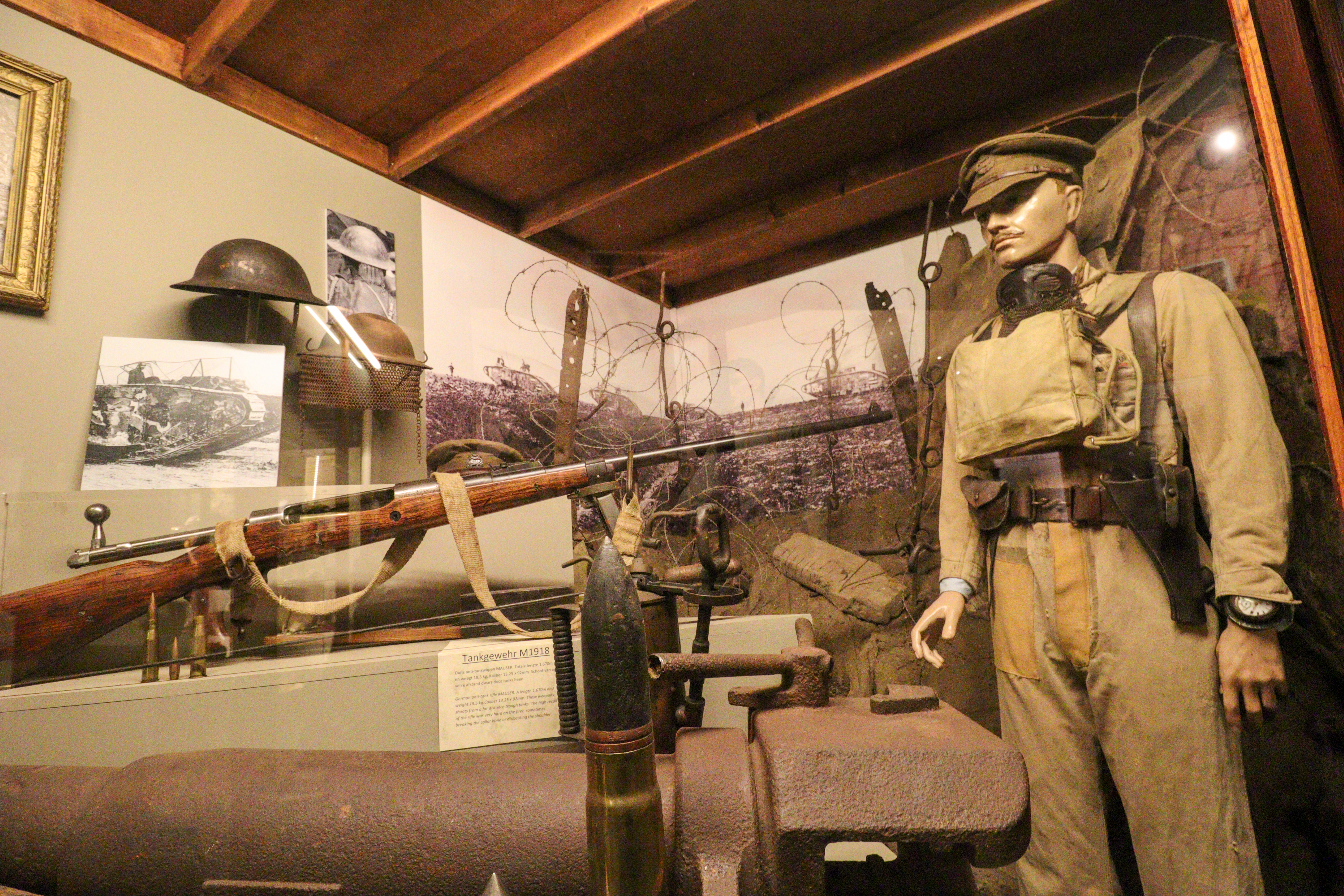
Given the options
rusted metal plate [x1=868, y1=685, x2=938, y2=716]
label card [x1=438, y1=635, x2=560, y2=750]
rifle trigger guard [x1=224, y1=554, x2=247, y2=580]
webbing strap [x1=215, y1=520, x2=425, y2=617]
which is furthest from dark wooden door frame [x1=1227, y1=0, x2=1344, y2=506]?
rifle trigger guard [x1=224, y1=554, x2=247, y2=580]

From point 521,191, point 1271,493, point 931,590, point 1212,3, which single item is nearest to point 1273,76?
point 1212,3

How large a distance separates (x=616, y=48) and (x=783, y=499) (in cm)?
147

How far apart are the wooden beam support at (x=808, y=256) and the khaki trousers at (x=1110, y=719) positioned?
0.94 m

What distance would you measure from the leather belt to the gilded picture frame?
251 cm

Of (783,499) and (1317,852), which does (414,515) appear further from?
(1317,852)

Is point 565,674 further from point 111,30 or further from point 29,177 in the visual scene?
point 111,30

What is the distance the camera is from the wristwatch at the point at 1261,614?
3.61ft

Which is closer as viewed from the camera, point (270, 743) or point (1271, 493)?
point (1271, 493)

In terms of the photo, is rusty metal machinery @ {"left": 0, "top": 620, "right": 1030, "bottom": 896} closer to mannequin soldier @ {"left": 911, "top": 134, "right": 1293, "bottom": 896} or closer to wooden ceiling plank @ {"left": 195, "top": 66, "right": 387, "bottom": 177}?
mannequin soldier @ {"left": 911, "top": 134, "right": 1293, "bottom": 896}

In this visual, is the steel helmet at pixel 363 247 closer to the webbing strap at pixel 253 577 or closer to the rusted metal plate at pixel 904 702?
the webbing strap at pixel 253 577

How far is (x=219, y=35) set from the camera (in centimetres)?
203

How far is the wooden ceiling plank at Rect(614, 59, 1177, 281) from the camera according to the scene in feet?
5.10

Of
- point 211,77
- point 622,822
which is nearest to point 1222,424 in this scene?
point 622,822

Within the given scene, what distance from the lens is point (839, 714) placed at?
0.86 meters
